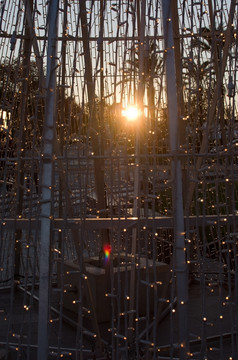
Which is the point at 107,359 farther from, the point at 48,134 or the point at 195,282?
the point at 195,282

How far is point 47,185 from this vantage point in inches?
76.5

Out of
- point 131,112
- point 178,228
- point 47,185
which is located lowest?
point 178,228

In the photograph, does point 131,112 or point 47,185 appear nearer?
point 47,185

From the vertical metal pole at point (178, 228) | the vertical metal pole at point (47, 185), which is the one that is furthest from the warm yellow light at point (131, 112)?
the vertical metal pole at point (47, 185)

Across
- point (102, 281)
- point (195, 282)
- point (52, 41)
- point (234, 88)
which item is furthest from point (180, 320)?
point (195, 282)

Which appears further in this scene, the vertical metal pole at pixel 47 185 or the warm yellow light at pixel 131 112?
the warm yellow light at pixel 131 112

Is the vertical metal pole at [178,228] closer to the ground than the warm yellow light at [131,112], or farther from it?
closer to the ground

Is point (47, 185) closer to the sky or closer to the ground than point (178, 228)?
closer to the sky

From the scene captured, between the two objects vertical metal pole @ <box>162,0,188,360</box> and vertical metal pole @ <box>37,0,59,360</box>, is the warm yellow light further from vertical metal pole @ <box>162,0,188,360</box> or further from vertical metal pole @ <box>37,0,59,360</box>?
vertical metal pole @ <box>37,0,59,360</box>

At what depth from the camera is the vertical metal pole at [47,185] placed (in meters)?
1.92

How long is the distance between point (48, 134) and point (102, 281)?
63.9 inches

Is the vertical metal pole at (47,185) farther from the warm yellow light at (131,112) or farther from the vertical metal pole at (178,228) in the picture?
the vertical metal pole at (178,228)

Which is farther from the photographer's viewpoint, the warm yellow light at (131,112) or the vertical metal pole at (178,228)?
the warm yellow light at (131,112)

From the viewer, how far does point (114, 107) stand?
202cm
